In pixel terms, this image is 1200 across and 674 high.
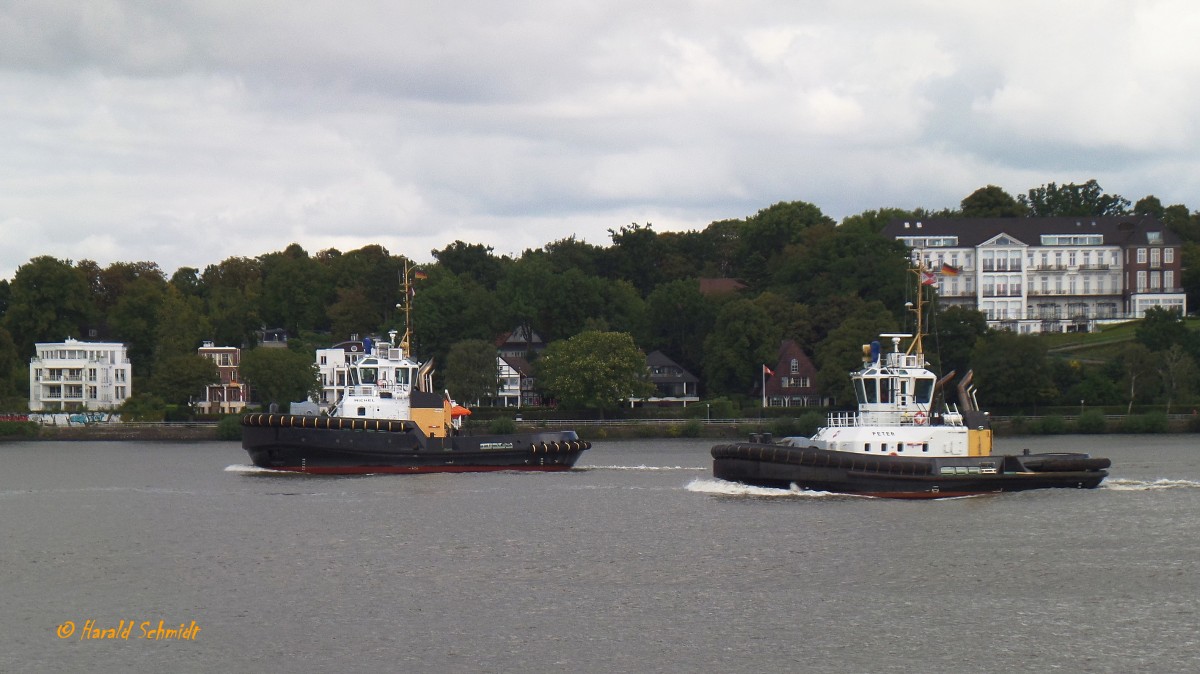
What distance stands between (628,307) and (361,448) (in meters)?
68.8

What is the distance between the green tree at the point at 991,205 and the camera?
14700 cm

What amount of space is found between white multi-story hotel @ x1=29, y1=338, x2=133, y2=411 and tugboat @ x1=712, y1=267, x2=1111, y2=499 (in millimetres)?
83808

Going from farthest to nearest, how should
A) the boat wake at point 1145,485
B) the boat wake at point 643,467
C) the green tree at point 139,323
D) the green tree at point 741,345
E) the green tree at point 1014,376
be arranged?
the green tree at point 139,323 → the green tree at point 741,345 → the green tree at point 1014,376 → the boat wake at point 643,467 → the boat wake at point 1145,485

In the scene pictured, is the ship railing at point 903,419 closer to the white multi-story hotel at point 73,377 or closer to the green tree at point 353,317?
the white multi-story hotel at point 73,377

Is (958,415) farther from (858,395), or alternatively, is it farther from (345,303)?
(345,303)

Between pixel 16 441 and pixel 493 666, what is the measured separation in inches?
3278

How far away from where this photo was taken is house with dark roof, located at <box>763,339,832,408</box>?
4166 inches

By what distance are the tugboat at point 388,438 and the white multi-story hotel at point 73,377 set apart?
64.2 metres

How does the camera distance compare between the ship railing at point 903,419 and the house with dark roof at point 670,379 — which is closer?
the ship railing at point 903,419

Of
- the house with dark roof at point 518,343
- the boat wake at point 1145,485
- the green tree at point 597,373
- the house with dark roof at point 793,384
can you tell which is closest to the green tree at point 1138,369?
the house with dark roof at point 793,384

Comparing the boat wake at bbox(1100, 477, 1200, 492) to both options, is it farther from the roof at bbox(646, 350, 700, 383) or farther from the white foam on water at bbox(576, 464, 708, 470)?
the roof at bbox(646, 350, 700, 383)

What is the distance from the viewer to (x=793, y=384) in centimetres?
10631

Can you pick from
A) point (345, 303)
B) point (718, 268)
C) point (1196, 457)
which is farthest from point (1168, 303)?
point (345, 303)

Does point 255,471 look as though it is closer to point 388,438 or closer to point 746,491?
point 388,438
